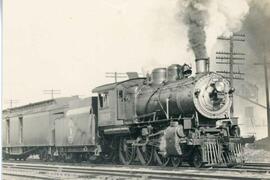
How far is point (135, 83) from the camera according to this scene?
390 inches

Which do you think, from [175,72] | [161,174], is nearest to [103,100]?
[175,72]

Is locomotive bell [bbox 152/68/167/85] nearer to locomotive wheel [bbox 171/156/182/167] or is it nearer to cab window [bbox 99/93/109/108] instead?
cab window [bbox 99/93/109/108]

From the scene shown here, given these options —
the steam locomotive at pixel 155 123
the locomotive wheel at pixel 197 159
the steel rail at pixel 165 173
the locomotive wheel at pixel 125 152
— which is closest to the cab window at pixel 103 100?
the steam locomotive at pixel 155 123

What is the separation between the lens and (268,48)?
32.7 ft

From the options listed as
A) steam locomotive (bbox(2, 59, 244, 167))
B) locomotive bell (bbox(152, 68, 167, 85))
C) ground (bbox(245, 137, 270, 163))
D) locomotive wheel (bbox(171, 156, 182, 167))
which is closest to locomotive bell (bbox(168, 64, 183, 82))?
steam locomotive (bbox(2, 59, 244, 167))

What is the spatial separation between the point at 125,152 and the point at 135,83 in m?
1.39

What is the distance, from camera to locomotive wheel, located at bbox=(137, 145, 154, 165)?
8953 millimetres

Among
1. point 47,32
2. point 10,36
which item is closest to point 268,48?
point 47,32

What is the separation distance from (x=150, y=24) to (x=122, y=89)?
204 cm

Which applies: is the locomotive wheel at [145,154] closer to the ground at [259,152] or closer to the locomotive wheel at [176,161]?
the locomotive wheel at [176,161]

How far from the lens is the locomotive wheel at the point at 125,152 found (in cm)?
942

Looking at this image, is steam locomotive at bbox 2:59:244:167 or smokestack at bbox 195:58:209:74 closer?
steam locomotive at bbox 2:59:244:167

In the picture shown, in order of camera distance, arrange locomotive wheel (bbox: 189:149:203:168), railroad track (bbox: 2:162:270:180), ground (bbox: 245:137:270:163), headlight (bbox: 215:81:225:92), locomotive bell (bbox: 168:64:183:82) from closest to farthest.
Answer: railroad track (bbox: 2:162:270:180) → locomotive wheel (bbox: 189:149:203:168) → headlight (bbox: 215:81:225:92) → locomotive bell (bbox: 168:64:183:82) → ground (bbox: 245:137:270:163)

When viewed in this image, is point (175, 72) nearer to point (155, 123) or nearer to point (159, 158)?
point (155, 123)
